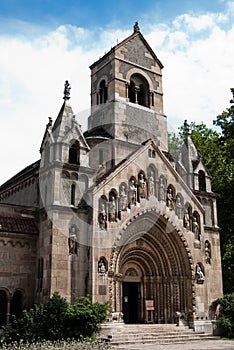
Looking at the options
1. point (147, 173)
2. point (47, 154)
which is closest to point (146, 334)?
point (147, 173)

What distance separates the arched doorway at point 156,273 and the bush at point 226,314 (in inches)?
83.0

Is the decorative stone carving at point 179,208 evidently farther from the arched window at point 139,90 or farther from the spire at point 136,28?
the spire at point 136,28

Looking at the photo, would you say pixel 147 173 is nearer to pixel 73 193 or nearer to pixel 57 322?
Result: pixel 73 193

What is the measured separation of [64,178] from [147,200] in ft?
16.3

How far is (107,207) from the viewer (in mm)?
23297

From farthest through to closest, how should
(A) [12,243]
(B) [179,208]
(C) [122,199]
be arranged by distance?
(B) [179,208], (C) [122,199], (A) [12,243]

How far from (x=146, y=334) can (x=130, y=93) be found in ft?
54.1

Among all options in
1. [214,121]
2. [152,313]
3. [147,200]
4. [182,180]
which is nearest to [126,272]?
[152,313]

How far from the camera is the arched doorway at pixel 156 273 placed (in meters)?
25.6

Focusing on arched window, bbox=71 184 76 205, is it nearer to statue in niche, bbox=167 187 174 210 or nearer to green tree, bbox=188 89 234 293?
statue in niche, bbox=167 187 174 210

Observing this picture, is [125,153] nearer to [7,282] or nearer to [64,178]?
[64,178]

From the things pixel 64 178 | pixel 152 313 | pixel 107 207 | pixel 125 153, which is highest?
pixel 125 153

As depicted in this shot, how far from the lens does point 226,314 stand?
26297 mm

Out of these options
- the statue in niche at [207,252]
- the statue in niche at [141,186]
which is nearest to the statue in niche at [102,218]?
the statue in niche at [141,186]
